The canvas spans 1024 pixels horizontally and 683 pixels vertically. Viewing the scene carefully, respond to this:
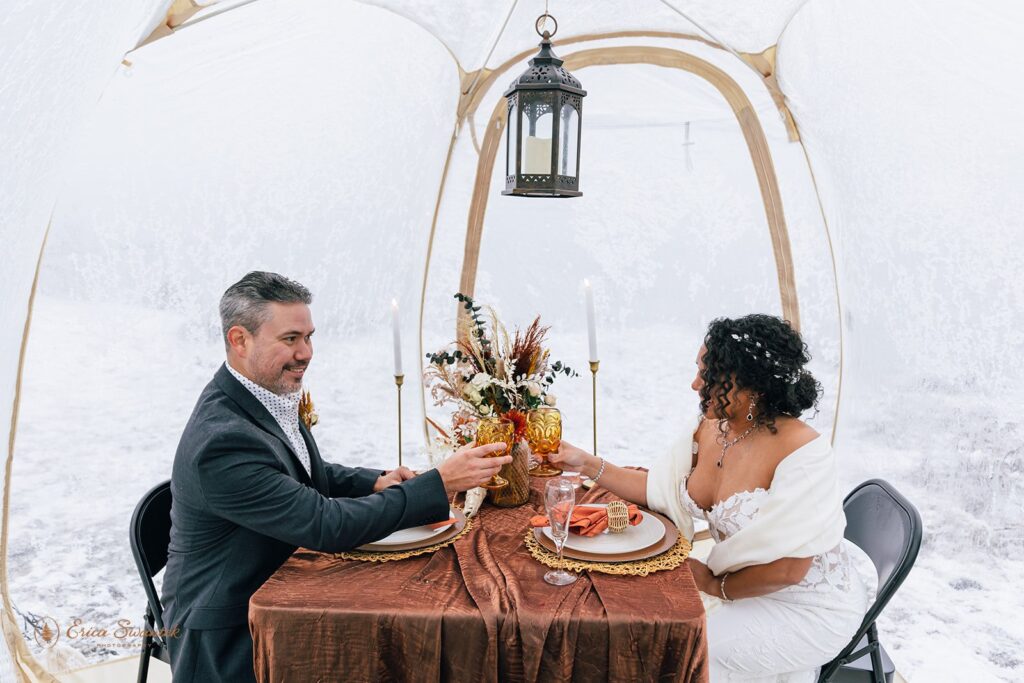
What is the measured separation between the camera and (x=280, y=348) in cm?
167

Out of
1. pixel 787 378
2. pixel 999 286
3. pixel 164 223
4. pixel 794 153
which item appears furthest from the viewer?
pixel 794 153

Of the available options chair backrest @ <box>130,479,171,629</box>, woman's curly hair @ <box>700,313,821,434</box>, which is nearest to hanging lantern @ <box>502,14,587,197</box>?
woman's curly hair @ <box>700,313,821,434</box>

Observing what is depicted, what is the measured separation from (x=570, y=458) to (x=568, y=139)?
0.94m

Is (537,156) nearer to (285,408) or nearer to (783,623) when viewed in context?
(285,408)

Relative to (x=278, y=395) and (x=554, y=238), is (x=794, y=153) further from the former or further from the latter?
(x=278, y=395)

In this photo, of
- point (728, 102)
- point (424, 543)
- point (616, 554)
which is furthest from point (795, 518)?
point (728, 102)

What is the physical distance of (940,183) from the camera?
246 cm

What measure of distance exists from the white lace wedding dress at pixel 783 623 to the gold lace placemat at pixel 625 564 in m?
0.34

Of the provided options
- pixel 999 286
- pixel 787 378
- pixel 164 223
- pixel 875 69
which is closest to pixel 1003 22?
pixel 875 69

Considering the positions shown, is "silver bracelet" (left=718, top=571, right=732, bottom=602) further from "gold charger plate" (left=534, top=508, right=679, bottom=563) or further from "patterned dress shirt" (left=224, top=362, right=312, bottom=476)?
"patterned dress shirt" (left=224, top=362, right=312, bottom=476)

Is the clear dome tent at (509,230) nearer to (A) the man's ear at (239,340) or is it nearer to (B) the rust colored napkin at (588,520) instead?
(A) the man's ear at (239,340)

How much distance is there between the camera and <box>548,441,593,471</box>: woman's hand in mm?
2055

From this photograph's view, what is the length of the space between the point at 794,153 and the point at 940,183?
734 millimetres

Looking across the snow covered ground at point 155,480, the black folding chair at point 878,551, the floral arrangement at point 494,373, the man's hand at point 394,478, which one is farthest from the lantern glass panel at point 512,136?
the snow covered ground at point 155,480
